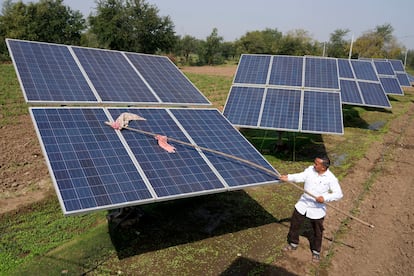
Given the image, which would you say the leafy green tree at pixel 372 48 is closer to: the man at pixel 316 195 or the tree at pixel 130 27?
the tree at pixel 130 27

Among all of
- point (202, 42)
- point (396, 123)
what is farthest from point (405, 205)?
point (202, 42)

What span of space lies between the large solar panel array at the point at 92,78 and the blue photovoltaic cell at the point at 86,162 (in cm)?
97

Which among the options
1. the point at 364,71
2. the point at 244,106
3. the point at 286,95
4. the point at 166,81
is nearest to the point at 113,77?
the point at 166,81

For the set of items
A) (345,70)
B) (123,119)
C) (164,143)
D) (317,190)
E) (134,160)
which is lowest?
(317,190)

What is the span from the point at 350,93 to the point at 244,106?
964 centimetres

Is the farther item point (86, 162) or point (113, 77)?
point (113, 77)

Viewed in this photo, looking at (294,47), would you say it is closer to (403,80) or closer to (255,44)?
(255,44)

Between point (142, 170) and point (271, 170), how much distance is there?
2837 millimetres

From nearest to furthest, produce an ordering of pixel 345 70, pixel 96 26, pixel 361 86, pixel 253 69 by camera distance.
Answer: pixel 253 69 → pixel 361 86 → pixel 345 70 → pixel 96 26

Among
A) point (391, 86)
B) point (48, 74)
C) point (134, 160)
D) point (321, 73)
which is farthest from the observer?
point (391, 86)

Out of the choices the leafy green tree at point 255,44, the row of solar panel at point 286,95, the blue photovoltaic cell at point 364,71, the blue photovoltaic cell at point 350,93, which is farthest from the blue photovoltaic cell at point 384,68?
the leafy green tree at point 255,44

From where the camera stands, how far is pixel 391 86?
28.4 metres

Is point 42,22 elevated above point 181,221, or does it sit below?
above

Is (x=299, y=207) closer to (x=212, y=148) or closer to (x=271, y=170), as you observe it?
(x=271, y=170)
